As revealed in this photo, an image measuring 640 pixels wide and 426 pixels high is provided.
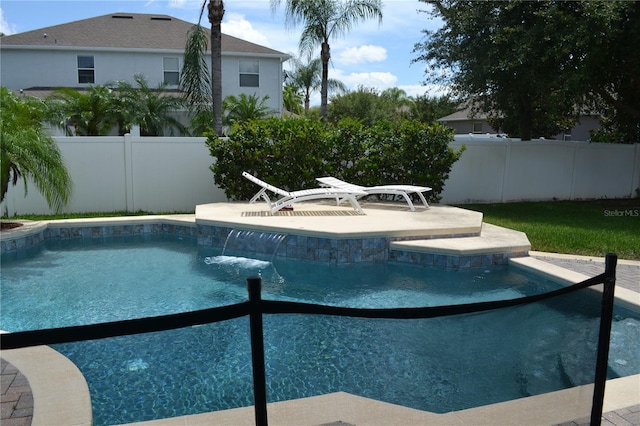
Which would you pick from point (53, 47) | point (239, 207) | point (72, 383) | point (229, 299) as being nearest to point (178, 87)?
point (53, 47)

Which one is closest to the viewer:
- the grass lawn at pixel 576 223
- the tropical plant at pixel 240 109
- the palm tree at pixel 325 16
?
the grass lawn at pixel 576 223

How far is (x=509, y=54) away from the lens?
12453mm

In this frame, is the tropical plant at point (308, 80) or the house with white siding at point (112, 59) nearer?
the house with white siding at point (112, 59)

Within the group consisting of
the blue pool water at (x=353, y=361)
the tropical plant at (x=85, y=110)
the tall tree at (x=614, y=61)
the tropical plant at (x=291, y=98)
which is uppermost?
the tropical plant at (x=291, y=98)

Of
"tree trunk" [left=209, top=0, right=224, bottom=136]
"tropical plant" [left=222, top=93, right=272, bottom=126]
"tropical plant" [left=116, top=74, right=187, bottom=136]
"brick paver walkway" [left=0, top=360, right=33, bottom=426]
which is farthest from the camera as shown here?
"tropical plant" [left=222, top=93, right=272, bottom=126]

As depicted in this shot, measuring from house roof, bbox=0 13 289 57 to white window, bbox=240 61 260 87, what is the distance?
0.60 m

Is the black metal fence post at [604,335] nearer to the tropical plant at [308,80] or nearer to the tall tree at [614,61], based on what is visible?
the tall tree at [614,61]

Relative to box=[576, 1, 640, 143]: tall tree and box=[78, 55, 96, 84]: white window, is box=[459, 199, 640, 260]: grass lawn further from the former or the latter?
box=[78, 55, 96, 84]: white window

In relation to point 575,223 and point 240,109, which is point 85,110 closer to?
point 240,109

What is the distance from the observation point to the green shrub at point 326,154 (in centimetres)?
1191

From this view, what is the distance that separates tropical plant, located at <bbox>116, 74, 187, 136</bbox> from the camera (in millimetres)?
16875

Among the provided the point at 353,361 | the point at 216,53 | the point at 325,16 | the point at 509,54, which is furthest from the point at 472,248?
the point at 325,16

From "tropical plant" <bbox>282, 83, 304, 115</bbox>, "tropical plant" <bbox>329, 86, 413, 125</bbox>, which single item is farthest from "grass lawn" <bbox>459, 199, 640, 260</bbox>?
"tropical plant" <bbox>282, 83, 304, 115</bbox>

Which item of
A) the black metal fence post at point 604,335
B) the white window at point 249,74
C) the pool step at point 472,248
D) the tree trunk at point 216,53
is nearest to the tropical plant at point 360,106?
the white window at point 249,74
